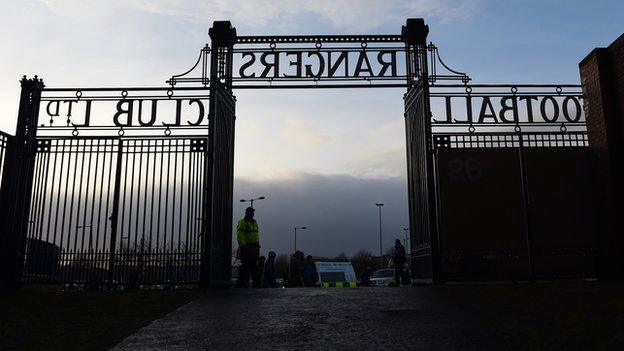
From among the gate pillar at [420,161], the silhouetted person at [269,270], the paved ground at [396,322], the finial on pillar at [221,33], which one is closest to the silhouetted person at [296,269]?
the silhouetted person at [269,270]

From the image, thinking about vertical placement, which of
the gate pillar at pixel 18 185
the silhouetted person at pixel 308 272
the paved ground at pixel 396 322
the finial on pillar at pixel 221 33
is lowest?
the paved ground at pixel 396 322

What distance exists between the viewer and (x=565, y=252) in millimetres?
11297

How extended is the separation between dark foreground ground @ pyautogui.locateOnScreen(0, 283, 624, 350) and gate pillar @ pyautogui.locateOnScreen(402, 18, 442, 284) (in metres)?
2.10

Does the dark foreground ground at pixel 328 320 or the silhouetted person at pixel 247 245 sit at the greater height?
the silhouetted person at pixel 247 245

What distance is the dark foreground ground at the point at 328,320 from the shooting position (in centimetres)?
485

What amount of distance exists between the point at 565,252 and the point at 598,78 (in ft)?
11.6

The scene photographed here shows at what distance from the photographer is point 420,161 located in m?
11.0

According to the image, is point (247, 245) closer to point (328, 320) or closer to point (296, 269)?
point (296, 269)

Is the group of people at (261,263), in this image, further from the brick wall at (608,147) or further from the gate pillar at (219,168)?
the brick wall at (608,147)

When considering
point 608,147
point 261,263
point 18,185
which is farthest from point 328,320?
point 261,263

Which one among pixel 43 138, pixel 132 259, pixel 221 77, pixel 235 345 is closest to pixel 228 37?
pixel 221 77

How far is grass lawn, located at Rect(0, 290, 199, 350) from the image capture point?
527 centimetres

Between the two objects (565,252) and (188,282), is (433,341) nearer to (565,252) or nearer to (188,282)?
(188,282)

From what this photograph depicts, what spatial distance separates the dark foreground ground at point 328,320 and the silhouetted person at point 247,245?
11.4ft
